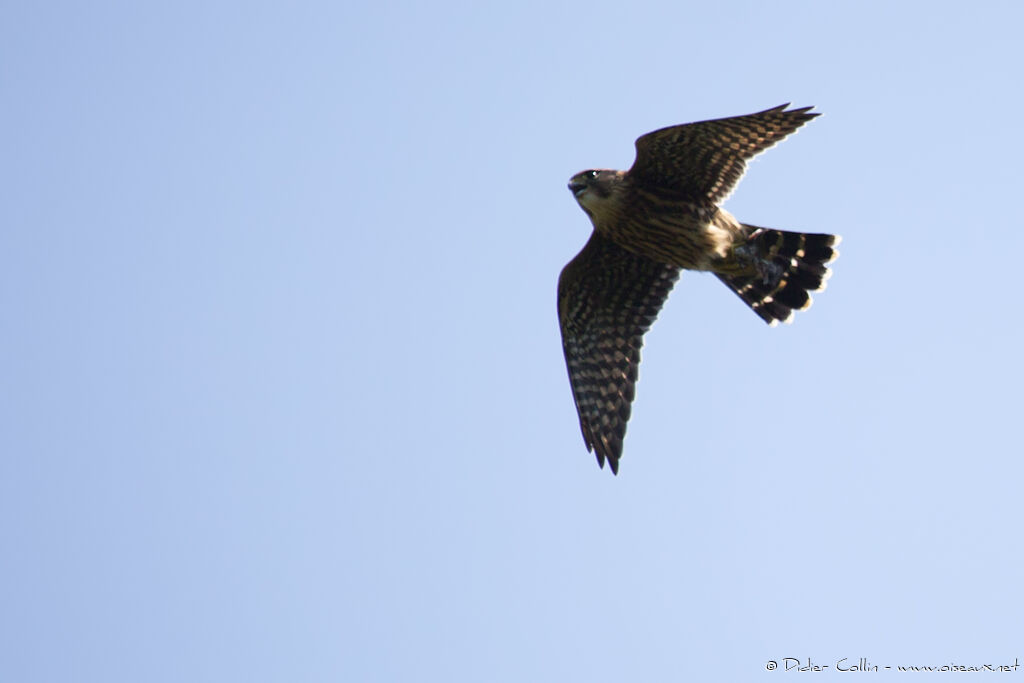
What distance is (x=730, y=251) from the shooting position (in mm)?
9023

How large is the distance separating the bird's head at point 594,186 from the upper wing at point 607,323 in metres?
0.46

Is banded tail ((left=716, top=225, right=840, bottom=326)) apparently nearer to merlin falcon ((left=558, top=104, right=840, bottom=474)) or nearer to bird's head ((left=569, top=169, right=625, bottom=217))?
merlin falcon ((left=558, top=104, right=840, bottom=474))

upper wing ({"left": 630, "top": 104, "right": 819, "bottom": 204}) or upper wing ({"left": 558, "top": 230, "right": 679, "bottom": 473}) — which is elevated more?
upper wing ({"left": 630, "top": 104, "right": 819, "bottom": 204})

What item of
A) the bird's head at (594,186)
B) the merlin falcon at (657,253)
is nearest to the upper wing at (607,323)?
the merlin falcon at (657,253)

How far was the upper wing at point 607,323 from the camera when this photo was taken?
31.4 feet

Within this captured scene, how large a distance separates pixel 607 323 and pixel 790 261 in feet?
5.37

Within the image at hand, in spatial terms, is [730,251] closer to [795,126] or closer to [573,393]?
[795,126]

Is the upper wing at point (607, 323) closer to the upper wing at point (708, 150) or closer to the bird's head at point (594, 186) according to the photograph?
the bird's head at point (594, 186)

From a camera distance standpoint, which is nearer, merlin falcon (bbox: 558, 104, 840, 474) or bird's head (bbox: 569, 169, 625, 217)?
merlin falcon (bbox: 558, 104, 840, 474)

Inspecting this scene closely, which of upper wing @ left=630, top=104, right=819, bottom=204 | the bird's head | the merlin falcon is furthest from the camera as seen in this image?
the bird's head

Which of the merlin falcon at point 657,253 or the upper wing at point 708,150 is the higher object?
the upper wing at point 708,150

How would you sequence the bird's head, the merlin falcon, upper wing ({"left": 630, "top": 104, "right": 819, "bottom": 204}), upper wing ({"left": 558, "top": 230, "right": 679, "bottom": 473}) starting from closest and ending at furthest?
1. upper wing ({"left": 630, "top": 104, "right": 819, "bottom": 204})
2. the merlin falcon
3. the bird's head
4. upper wing ({"left": 558, "top": 230, "right": 679, "bottom": 473})

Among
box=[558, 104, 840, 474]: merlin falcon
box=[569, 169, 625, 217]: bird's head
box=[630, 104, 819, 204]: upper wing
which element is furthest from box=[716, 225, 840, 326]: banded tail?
box=[569, 169, 625, 217]: bird's head

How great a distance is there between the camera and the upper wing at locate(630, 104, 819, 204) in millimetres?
8383
